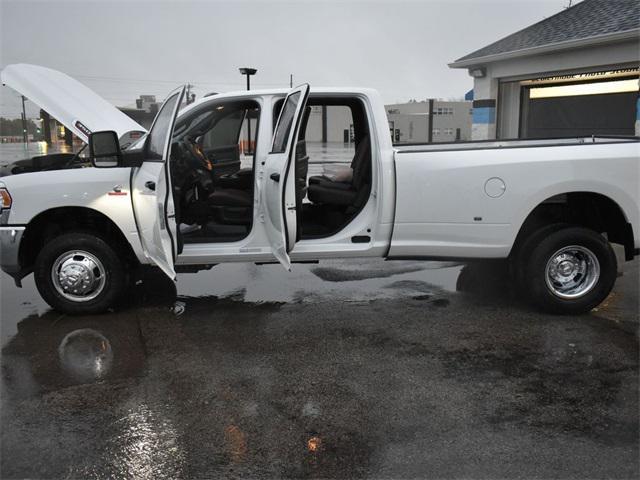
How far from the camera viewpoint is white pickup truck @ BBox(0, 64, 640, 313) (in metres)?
4.86

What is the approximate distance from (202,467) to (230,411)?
59cm

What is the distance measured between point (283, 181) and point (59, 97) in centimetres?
415

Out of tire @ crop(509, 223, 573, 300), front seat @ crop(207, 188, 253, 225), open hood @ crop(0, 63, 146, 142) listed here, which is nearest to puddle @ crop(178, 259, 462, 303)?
front seat @ crop(207, 188, 253, 225)

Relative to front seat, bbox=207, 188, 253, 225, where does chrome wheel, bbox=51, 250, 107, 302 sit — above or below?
below

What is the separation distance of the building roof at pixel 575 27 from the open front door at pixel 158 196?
1179cm

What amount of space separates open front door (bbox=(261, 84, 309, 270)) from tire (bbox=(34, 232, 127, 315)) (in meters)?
1.46

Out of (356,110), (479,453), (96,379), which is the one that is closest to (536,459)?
(479,453)

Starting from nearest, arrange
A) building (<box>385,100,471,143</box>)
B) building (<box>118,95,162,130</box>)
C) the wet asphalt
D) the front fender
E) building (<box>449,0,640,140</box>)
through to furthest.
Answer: the wet asphalt → the front fender → building (<box>118,95,162,130</box>) → building (<box>449,0,640,140</box>) → building (<box>385,100,471,143</box>)

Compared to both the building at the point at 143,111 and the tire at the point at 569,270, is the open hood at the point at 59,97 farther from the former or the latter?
the tire at the point at 569,270

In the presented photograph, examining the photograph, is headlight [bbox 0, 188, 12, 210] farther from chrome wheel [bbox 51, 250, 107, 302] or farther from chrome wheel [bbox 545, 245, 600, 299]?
chrome wheel [bbox 545, 245, 600, 299]

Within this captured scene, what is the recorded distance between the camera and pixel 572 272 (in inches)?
207

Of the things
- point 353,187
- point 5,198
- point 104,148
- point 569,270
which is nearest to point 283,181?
point 353,187

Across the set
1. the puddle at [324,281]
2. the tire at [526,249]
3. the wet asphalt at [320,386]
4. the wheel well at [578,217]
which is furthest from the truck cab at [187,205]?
the wheel well at [578,217]

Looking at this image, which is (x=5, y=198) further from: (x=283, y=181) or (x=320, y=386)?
(x=320, y=386)
